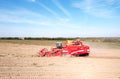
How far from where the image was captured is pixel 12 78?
26.2 feet

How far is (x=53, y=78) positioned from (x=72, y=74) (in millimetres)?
1139

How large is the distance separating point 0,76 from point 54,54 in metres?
7.58

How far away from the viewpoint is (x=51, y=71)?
9547 millimetres

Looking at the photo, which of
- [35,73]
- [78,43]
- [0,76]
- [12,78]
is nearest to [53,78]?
[35,73]

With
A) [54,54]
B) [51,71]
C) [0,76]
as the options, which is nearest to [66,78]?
[51,71]

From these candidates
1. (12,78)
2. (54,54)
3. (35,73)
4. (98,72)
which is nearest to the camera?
(12,78)

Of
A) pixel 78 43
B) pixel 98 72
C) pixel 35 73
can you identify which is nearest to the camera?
pixel 35 73

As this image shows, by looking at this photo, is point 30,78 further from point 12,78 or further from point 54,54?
point 54,54

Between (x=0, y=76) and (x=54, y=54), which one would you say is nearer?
(x=0, y=76)

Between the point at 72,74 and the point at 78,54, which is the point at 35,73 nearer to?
the point at 72,74

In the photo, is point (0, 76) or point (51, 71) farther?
point (51, 71)

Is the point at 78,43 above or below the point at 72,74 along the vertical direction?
above

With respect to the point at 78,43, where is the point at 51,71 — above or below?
below

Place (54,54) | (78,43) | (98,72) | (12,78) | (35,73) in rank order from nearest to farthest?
(12,78)
(35,73)
(98,72)
(54,54)
(78,43)
